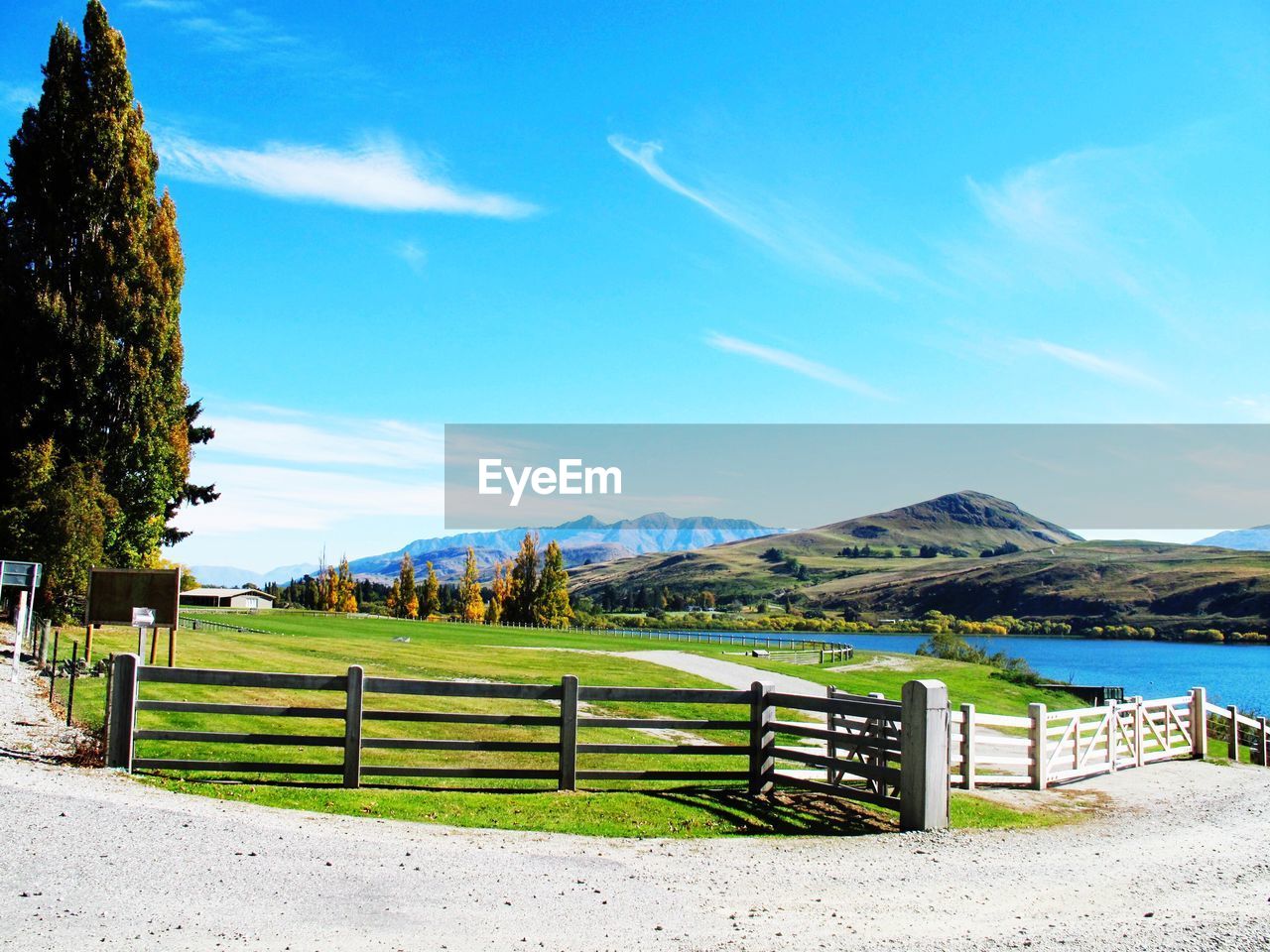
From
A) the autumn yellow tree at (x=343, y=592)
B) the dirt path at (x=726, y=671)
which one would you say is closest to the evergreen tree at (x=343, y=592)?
the autumn yellow tree at (x=343, y=592)

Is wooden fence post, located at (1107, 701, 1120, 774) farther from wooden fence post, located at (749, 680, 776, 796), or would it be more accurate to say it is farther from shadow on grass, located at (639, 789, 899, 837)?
wooden fence post, located at (749, 680, 776, 796)

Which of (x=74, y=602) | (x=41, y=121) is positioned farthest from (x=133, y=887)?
(x=41, y=121)

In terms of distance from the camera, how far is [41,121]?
94.3 feet

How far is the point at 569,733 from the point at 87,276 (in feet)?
77.5

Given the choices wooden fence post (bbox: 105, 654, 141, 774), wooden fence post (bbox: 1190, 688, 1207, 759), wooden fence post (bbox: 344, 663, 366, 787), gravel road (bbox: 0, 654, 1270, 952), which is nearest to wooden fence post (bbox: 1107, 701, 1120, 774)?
wooden fence post (bbox: 1190, 688, 1207, 759)

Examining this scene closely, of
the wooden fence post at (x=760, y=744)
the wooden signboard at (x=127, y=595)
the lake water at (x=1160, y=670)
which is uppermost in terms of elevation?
the wooden signboard at (x=127, y=595)

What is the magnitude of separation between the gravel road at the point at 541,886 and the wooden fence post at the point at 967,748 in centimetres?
329

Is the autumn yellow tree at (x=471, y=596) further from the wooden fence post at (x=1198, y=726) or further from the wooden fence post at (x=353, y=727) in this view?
the wooden fence post at (x=353, y=727)

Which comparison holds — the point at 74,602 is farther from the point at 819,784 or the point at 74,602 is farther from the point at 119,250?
the point at 819,784

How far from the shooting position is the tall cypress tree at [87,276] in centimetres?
2808

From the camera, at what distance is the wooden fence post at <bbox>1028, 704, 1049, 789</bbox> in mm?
16812

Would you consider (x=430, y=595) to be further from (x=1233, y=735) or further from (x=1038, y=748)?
(x=1038, y=748)

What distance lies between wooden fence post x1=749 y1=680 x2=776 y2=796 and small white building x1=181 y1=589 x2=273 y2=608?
9861cm

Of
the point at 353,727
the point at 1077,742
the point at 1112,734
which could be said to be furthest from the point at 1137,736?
the point at 353,727
